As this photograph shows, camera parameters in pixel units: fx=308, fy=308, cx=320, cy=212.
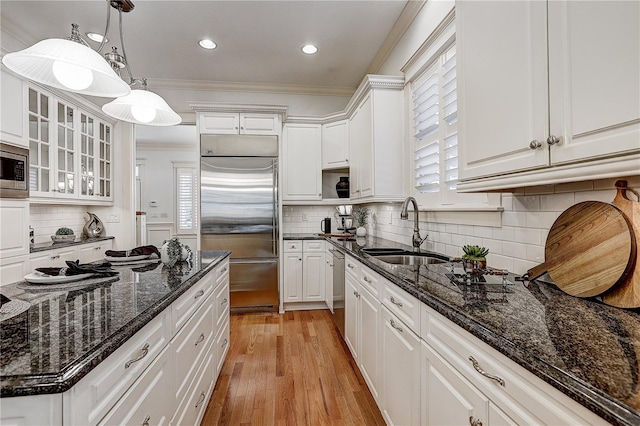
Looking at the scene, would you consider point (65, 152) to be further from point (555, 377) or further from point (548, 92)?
point (555, 377)

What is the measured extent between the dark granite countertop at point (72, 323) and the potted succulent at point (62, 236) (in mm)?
2515

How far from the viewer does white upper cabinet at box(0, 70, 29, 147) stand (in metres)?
2.63

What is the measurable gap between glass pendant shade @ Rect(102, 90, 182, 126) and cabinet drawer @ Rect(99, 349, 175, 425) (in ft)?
4.64

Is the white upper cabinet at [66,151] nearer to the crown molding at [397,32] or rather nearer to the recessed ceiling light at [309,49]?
the recessed ceiling light at [309,49]

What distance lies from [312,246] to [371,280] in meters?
2.01

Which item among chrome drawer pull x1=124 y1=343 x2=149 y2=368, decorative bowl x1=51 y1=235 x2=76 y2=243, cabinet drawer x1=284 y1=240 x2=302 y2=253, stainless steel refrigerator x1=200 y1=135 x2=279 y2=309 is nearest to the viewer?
chrome drawer pull x1=124 y1=343 x2=149 y2=368

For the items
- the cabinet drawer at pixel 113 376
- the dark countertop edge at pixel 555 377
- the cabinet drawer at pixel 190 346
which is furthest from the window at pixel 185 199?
the dark countertop edge at pixel 555 377

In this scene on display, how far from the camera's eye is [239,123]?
379 cm

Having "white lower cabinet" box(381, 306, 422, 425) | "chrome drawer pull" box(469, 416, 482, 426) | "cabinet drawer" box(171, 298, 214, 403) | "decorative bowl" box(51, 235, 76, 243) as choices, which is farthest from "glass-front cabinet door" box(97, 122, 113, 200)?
"chrome drawer pull" box(469, 416, 482, 426)

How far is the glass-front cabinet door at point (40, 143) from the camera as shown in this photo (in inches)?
120

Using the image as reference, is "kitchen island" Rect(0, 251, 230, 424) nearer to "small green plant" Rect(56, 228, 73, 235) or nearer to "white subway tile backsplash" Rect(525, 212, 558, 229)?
"white subway tile backsplash" Rect(525, 212, 558, 229)

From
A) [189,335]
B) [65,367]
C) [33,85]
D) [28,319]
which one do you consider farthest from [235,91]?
[65,367]

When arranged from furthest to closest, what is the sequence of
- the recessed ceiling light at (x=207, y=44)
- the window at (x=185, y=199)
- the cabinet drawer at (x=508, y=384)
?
the window at (x=185, y=199), the recessed ceiling light at (x=207, y=44), the cabinet drawer at (x=508, y=384)

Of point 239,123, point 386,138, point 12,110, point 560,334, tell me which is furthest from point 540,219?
point 12,110
